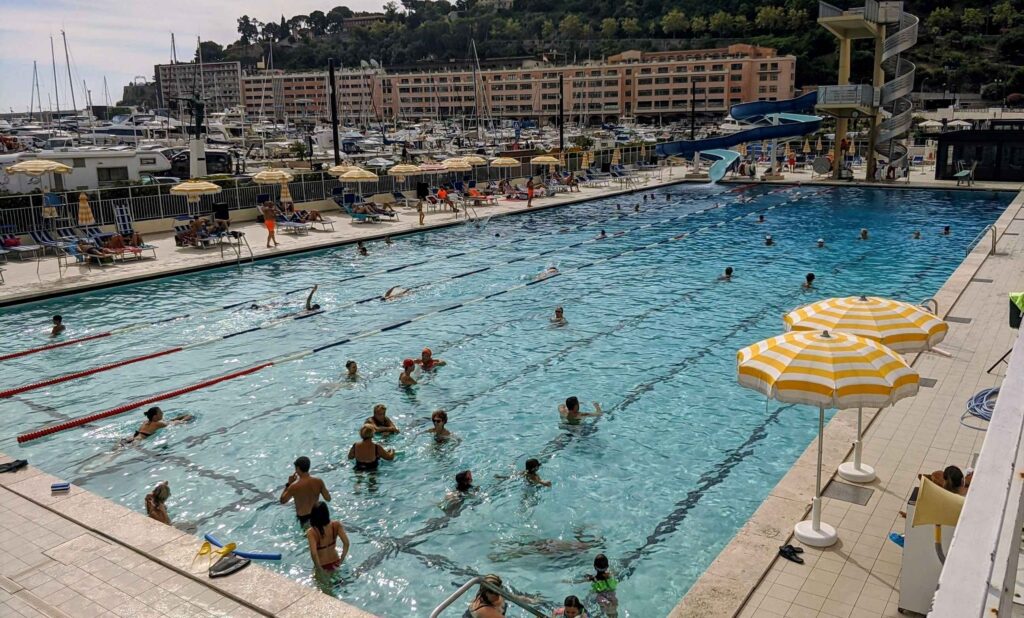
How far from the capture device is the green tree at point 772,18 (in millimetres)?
136250

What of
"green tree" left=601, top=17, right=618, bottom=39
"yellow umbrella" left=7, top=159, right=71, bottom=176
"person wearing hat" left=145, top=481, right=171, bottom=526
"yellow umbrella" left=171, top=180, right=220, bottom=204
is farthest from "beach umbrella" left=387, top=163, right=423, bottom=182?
"green tree" left=601, top=17, right=618, bottom=39

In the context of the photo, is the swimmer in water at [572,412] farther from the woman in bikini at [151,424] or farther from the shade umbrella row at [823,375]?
A: the woman in bikini at [151,424]

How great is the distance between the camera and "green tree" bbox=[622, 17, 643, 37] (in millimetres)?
161875

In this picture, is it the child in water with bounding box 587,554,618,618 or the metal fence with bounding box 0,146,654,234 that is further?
the metal fence with bounding box 0,146,654,234

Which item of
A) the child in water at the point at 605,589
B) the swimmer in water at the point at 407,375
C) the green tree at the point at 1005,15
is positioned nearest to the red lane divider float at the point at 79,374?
the swimmer in water at the point at 407,375

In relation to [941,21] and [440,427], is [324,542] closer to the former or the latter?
[440,427]

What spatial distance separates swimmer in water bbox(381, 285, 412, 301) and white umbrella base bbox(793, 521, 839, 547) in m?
12.1

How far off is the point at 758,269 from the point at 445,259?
27.6ft

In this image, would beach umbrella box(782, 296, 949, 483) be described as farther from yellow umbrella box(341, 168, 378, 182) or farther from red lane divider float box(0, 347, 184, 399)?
yellow umbrella box(341, 168, 378, 182)

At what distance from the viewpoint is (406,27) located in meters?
198

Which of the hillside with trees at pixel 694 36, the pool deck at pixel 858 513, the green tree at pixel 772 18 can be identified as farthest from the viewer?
the green tree at pixel 772 18

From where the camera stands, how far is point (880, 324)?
8.22 meters

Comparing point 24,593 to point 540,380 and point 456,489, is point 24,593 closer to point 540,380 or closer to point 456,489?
point 456,489

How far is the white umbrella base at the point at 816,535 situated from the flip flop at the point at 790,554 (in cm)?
17
